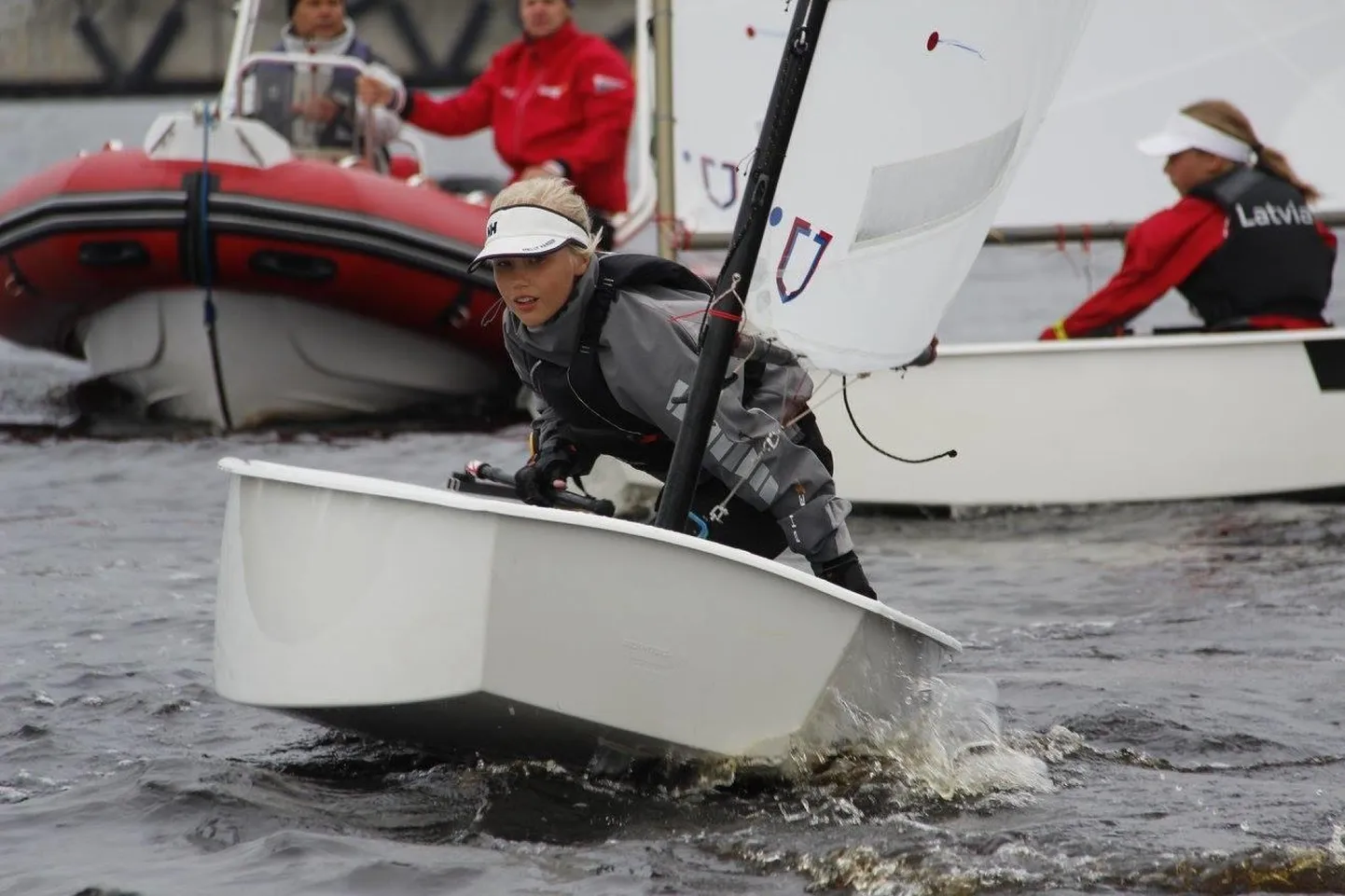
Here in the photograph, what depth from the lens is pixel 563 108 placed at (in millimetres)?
8703

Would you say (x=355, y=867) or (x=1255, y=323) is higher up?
(x=1255, y=323)

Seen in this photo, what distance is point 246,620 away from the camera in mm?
3420

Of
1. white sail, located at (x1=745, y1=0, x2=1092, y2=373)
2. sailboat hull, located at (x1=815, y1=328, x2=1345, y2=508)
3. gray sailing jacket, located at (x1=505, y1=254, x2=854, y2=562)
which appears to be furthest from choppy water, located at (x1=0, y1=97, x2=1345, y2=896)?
white sail, located at (x1=745, y1=0, x2=1092, y2=373)

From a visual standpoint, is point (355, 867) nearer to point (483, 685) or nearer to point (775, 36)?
point (483, 685)

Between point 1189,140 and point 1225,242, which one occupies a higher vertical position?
point 1189,140

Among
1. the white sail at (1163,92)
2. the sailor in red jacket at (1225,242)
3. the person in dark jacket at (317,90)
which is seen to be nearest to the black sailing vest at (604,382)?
the sailor in red jacket at (1225,242)

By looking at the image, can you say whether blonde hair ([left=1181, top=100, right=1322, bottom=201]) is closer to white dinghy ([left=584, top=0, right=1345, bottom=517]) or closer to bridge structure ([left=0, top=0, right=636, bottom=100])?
white dinghy ([left=584, top=0, right=1345, bottom=517])

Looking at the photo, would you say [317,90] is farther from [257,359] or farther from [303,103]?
[257,359]

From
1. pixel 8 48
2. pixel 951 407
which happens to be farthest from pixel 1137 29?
pixel 8 48

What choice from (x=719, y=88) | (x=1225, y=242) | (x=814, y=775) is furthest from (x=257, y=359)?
(x=814, y=775)

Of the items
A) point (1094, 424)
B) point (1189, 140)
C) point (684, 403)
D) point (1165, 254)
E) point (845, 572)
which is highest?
point (1189, 140)

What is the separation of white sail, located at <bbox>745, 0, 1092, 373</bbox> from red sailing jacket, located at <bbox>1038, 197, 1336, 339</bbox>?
273 centimetres

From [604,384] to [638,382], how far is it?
79 millimetres

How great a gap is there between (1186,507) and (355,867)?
4.22 m
